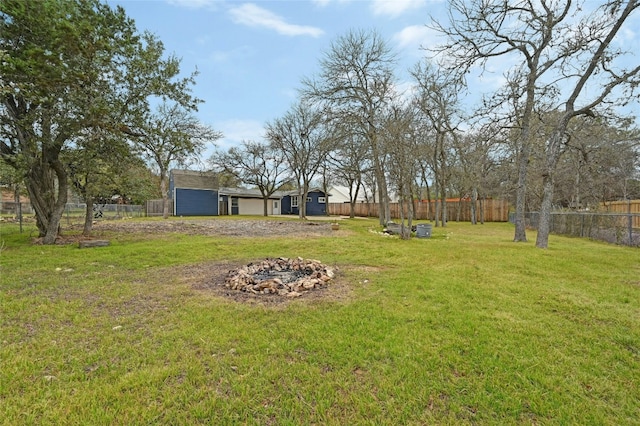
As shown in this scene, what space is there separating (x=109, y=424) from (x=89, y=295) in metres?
2.99

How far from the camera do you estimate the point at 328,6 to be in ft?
31.1

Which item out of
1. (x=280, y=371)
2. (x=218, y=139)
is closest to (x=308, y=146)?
(x=218, y=139)

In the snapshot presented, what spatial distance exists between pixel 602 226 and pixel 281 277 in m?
11.8

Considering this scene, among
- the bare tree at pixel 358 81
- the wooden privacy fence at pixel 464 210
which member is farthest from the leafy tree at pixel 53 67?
the wooden privacy fence at pixel 464 210

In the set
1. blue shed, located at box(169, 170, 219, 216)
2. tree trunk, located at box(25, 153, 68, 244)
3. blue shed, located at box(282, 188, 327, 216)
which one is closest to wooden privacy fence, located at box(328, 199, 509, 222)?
blue shed, located at box(282, 188, 327, 216)

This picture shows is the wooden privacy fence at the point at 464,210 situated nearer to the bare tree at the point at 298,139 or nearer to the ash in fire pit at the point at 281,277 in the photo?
the bare tree at the point at 298,139

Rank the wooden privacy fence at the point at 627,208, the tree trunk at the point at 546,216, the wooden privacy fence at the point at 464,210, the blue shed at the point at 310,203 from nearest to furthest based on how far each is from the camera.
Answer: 1. the tree trunk at the point at 546,216
2. the wooden privacy fence at the point at 627,208
3. the wooden privacy fence at the point at 464,210
4. the blue shed at the point at 310,203

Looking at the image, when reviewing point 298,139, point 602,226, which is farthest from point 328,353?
point 298,139

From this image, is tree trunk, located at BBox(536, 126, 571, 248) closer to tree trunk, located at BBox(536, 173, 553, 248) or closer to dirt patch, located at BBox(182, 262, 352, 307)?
tree trunk, located at BBox(536, 173, 553, 248)

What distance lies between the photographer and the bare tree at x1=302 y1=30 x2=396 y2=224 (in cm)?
1522

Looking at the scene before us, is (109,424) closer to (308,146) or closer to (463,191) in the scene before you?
(308,146)

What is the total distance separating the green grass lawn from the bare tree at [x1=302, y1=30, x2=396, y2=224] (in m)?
12.1

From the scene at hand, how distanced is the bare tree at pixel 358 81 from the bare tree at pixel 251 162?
11.1 metres

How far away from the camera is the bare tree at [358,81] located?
1522 centimetres
